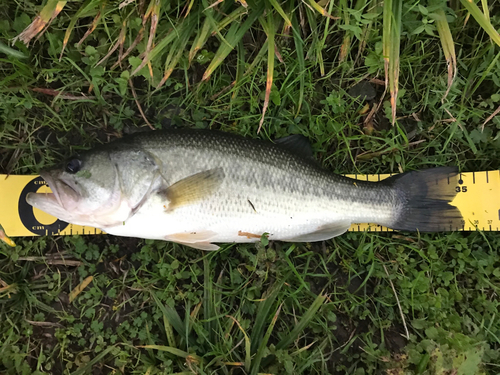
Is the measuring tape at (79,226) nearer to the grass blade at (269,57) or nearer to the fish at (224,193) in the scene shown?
the fish at (224,193)

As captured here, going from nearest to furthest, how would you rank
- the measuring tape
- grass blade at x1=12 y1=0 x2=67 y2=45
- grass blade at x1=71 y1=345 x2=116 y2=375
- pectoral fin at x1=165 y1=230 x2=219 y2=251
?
1. grass blade at x1=12 y1=0 x2=67 y2=45
2. pectoral fin at x1=165 y1=230 x2=219 y2=251
3. grass blade at x1=71 y1=345 x2=116 y2=375
4. the measuring tape

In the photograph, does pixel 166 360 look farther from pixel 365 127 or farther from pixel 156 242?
pixel 365 127

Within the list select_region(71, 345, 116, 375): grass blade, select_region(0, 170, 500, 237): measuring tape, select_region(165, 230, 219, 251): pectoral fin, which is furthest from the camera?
select_region(0, 170, 500, 237): measuring tape

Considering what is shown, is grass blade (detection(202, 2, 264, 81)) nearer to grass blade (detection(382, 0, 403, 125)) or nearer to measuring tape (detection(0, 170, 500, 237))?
grass blade (detection(382, 0, 403, 125))

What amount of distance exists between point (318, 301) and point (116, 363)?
163 centimetres

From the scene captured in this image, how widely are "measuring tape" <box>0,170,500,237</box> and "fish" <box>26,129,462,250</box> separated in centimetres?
18

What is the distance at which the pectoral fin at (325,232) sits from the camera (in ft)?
8.20

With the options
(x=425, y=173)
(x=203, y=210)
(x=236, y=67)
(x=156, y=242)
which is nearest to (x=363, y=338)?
(x=425, y=173)

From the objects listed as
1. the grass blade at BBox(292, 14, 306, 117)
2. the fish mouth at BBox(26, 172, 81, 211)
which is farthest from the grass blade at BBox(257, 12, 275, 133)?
the fish mouth at BBox(26, 172, 81, 211)

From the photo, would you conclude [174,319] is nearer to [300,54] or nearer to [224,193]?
[224,193]

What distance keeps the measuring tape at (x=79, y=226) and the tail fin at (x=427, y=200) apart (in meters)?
0.14

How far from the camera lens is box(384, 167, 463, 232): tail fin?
2635 mm

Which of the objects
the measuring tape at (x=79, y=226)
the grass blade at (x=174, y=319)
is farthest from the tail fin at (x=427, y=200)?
the grass blade at (x=174, y=319)

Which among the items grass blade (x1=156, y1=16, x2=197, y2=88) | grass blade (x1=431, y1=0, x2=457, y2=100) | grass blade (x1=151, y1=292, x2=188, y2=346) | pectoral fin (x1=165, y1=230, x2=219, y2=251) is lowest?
grass blade (x1=151, y1=292, x2=188, y2=346)
